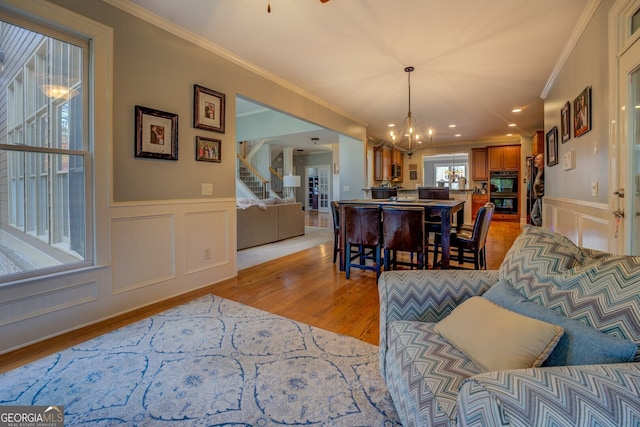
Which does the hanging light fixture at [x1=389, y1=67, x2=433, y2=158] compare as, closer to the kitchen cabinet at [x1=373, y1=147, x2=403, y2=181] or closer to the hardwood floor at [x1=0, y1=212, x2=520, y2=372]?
the kitchen cabinet at [x1=373, y1=147, x2=403, y2=181]

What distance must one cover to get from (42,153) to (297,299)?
88.9 inches

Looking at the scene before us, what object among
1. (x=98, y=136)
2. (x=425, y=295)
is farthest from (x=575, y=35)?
(x=98, y=136)

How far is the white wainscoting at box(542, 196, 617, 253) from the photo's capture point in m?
2.11

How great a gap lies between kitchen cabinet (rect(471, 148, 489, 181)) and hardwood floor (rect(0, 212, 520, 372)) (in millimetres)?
5540

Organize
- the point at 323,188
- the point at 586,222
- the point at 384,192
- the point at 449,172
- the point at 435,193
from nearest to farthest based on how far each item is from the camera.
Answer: the point at 586,222 → the point at 435,193 → the point at 384,192 → the point at 449,172 → the point at 323,188

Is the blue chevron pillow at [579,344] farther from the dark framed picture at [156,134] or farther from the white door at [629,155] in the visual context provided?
the dark framed picture at [156,134]

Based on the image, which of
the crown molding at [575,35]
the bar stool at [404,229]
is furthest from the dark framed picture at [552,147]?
the bar stool at [404,229]

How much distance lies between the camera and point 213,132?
3.10m

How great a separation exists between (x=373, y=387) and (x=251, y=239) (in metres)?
3.88

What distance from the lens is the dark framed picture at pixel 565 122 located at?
10.1ft

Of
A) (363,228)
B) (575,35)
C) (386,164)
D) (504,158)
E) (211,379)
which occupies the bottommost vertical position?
(211,379)

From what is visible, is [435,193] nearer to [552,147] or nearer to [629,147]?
[552,147]

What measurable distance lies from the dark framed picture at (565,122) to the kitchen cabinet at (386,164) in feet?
16.9

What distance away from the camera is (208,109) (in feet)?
9.92
